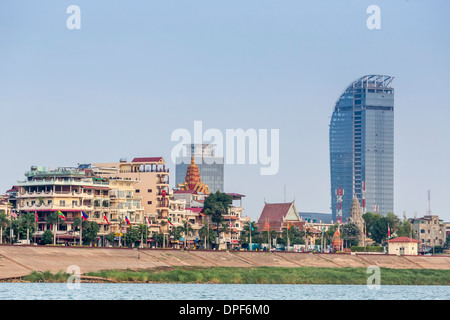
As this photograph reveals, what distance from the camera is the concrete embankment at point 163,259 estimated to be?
Answer: 12662cm

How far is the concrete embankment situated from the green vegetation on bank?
4.16m

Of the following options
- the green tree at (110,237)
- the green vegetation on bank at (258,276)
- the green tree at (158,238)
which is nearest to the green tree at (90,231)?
the green tree at (110,237)

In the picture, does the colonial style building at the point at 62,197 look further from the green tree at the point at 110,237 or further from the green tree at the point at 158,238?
the green tree at the point at 158,238

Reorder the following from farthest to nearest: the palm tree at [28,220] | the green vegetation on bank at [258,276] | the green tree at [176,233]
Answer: the green tree at [176,233] → the palm tree at [28,220] → the green vegetation on bank at [258,276]

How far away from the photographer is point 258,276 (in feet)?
444

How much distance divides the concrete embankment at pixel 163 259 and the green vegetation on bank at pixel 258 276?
13.6ft

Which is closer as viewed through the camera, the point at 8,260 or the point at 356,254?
the point at 8,260

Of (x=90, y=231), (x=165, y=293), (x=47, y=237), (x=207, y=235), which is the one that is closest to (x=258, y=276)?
(x=165, y=293)

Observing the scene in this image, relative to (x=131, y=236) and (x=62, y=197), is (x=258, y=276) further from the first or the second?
(x=62, y=197)

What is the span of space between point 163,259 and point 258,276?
19.4 m
